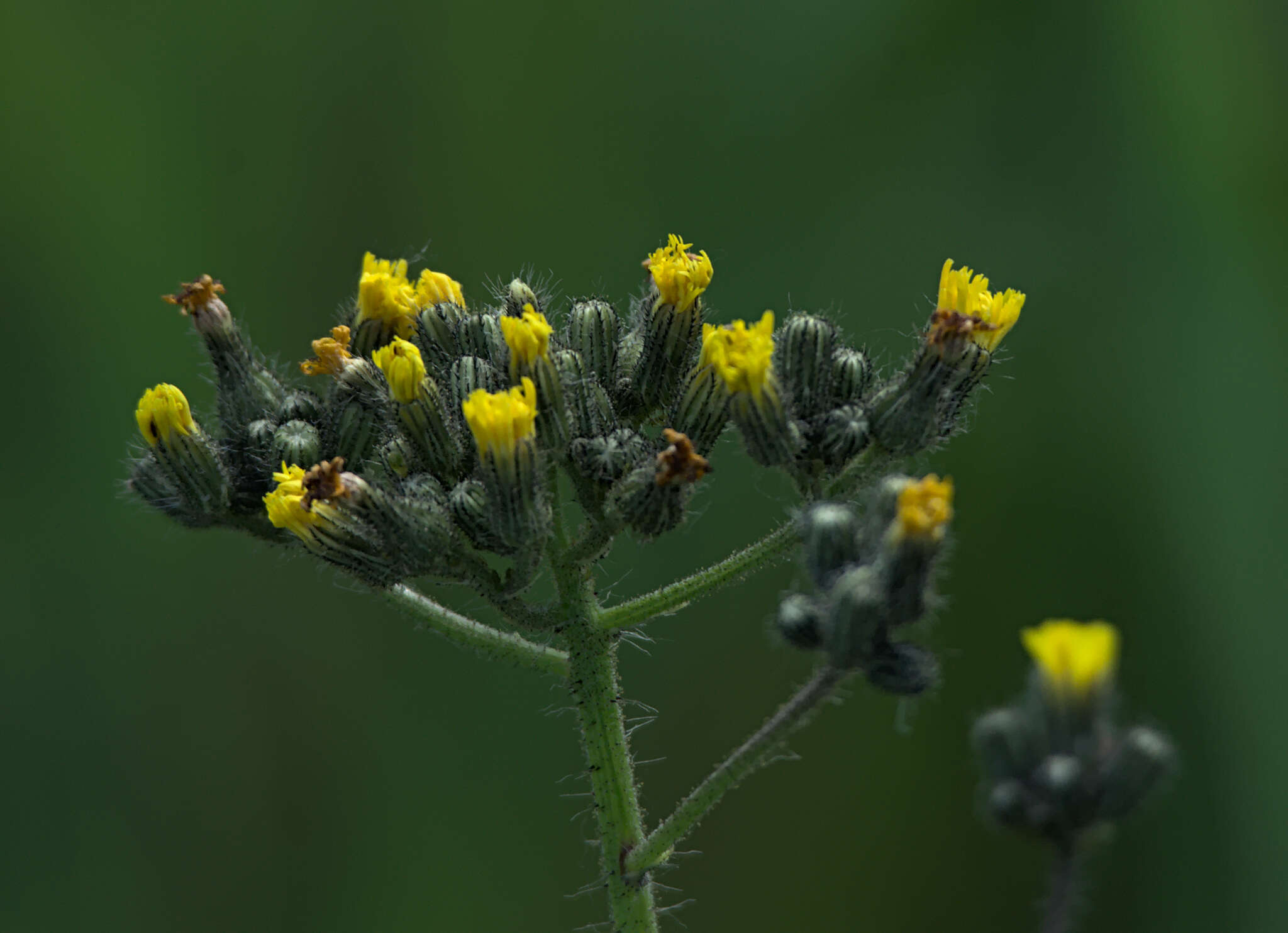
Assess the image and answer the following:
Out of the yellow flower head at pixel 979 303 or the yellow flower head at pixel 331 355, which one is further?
the yellow flower head at pixel 331 355

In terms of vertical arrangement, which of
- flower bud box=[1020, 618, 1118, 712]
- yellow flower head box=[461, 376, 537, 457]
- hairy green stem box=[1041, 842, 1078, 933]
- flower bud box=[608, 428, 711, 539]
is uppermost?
yellow flower head box=[461, 376, 537, 457]

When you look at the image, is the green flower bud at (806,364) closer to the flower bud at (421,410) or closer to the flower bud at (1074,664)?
the flower bud at (421,410)

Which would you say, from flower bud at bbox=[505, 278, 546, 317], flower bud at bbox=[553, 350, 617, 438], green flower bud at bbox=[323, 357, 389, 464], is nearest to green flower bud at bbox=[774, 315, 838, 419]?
flower bud at bbox=[553, 350, 617, 438]

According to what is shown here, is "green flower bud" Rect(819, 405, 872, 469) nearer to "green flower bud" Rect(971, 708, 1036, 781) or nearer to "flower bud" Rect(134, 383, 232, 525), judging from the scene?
"green flower bud" Rect(971, 708, 1036, 781)

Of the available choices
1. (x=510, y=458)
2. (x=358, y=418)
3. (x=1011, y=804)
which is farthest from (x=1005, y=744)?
(x=358, y=418)

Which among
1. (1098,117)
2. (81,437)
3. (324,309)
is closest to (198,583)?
(81,437)

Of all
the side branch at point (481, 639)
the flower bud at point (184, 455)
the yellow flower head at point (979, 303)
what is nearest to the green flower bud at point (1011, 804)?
the side branch at point (481, 639)

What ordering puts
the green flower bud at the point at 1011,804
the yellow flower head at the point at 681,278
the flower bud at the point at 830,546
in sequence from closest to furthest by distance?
the green flower bud at the point at 1011,804, the flower bud at the point at 830,546, the yellow flower head at the point at 681,278
